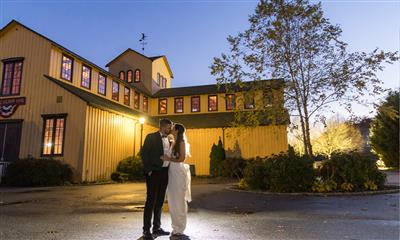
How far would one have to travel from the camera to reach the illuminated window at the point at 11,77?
1777cm

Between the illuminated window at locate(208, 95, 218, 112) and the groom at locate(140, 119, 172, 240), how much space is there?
21.7 m

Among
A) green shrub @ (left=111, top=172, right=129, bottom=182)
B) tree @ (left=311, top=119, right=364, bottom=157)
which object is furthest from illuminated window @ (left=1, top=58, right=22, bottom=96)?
tree @ (left=311, top=119, right=364, bottom=157)

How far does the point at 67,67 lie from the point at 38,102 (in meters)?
2.83

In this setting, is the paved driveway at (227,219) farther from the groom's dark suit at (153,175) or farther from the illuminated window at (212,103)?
the illuminated window at (212,103)

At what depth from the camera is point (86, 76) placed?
19484 mm

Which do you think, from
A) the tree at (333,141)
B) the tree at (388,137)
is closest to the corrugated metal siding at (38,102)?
the tree at (388,137)

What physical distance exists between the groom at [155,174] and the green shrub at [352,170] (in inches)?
315

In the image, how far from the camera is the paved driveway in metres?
4.57

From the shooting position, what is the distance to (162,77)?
30.9 metres

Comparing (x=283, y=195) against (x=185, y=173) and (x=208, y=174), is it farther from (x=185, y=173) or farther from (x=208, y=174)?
(x=208, y=174)

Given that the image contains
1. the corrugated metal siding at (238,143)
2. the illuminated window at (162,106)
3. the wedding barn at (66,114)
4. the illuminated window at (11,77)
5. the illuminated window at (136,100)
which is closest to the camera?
the wedding barn at (66,114)

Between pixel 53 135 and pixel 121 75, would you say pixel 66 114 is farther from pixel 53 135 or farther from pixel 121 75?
pixel 121 75

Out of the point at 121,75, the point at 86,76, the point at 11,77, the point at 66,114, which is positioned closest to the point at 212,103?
the point at 121,75

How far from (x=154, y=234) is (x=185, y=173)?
1050mm
